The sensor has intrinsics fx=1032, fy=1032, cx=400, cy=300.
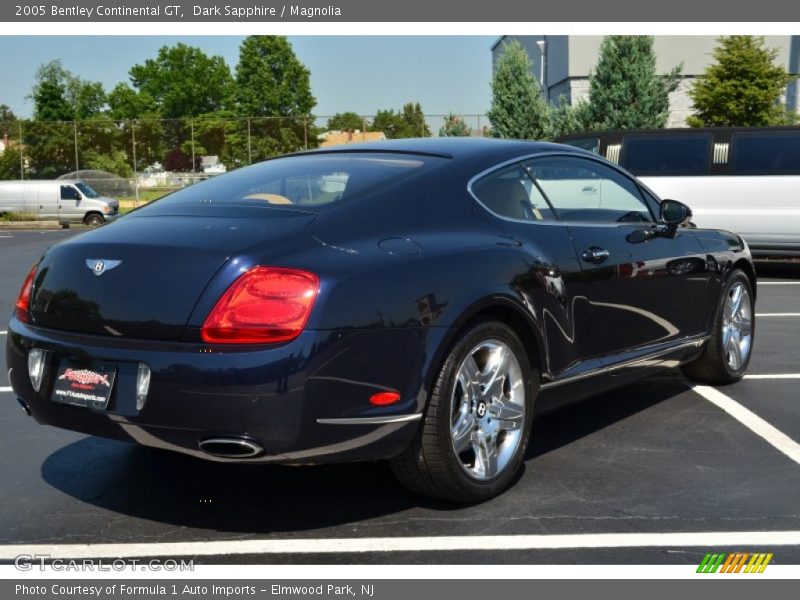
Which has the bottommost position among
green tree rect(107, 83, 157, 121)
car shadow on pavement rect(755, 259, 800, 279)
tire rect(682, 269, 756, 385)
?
car shadow on pavement rect(755, 259, 800, 279)

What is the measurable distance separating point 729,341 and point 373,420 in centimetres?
350

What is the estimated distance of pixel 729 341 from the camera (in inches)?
257

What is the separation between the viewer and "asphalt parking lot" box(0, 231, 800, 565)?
12.4 ft

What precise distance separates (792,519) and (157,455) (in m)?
2.91

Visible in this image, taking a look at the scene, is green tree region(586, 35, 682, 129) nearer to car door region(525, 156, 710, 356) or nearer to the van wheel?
the van wheel

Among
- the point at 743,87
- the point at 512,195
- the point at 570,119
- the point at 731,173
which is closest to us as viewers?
the point at 512,195

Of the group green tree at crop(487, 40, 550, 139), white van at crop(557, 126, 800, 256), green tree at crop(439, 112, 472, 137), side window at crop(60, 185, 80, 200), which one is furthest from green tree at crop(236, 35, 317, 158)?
white van at crop(557, 126, 800, 256)

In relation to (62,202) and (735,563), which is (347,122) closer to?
(62,202)

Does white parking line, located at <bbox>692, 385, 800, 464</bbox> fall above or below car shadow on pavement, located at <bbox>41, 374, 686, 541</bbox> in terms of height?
below

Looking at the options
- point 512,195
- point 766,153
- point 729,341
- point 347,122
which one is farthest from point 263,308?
point 347,122

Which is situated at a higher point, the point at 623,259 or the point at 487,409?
the point at 623,259

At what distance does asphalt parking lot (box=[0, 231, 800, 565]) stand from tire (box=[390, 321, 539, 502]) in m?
0.13

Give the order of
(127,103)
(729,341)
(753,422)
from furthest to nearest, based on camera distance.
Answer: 1. (127,103)
2. (729,341)
3. (753,422)
